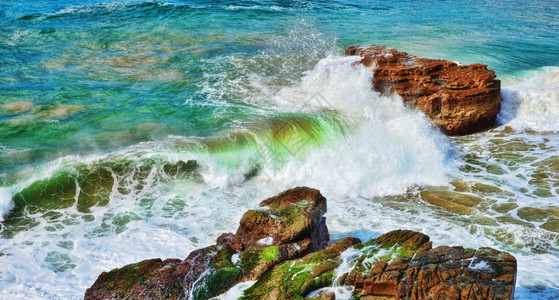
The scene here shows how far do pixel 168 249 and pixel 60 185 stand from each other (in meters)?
3.16

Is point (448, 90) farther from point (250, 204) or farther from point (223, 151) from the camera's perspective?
point (250, 204)

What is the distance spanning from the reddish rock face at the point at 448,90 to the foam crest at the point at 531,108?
27.2 inches

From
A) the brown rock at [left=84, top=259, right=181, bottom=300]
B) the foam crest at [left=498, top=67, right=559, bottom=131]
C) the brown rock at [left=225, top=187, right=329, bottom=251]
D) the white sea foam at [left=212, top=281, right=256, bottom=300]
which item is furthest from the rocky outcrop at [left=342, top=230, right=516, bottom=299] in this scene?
the foam crest at [left=498, top=67, right=559, bottom=131]

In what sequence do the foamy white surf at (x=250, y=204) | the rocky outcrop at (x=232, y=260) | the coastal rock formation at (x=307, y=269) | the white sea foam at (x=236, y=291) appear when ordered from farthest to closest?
the foamy white surf at (x=250, y=204) < the rocky outcrop at (x=232, y=260) < the white sea foam at (x=236, y=291) < the coastal rock formation at (x=307, y=269)

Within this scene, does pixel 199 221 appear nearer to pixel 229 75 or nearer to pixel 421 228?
pixel 421 228

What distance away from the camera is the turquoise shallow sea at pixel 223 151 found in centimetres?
729

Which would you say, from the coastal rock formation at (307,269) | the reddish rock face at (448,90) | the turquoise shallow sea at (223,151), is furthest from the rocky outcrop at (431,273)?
the reddish rock face at (448,90)

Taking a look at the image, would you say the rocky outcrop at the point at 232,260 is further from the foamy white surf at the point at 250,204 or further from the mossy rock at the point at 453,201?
the mossy rock at the point at 453,201

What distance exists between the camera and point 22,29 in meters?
19.3

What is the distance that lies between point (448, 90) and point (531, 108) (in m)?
2.95

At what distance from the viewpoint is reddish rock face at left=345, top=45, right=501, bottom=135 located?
11.2 meters

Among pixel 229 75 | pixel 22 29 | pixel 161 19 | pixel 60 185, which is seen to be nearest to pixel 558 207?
pixel 60 185

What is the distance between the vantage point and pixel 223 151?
33.6 feet

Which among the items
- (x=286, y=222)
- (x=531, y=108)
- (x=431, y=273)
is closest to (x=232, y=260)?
(x=286, y=222)
